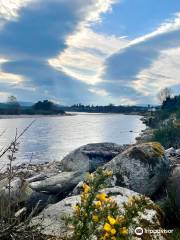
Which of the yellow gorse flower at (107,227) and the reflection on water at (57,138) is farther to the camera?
the reflection on water at (57,138)

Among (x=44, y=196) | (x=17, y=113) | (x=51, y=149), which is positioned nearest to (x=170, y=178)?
(x=44, y=196)

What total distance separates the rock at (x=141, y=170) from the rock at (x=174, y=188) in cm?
19

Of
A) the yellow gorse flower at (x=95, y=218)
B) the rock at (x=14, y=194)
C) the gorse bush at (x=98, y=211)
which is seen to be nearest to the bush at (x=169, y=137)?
the rock at (x=14, y=194)

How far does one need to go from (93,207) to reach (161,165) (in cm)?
569

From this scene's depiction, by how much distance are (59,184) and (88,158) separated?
9.72 feet

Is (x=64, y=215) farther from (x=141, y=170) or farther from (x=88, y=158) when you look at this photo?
(x=88, y=158)

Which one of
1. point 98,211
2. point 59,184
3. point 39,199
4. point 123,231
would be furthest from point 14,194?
point 123,231

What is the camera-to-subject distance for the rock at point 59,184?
9.70 metres

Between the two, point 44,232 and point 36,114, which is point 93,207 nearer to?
point 44,232

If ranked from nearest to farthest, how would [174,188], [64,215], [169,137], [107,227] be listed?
[107,227], [64,215], [174,188], [169,137]

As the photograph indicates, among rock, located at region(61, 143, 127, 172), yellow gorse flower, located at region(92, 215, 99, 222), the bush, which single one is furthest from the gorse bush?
the bush

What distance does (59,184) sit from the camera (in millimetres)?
9852

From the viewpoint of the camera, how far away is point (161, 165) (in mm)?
9383

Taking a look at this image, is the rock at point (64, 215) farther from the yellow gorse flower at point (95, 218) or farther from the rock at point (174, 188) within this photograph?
the yellow gorse flower at point (95, 218)
